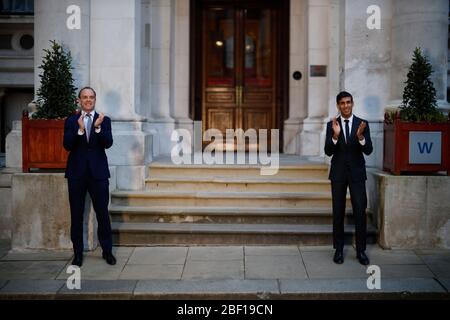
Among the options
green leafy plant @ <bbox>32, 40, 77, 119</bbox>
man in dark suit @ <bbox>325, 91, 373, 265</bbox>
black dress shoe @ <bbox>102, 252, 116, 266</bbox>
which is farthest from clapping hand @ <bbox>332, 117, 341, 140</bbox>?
green leafy plant @ <bbox>32, 40, 77, 119</bbox>

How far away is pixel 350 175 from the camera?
23.8ft

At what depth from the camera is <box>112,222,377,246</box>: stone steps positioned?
8180 mm

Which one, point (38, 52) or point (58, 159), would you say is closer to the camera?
point (58, 159)

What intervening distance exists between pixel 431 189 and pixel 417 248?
2.69 feet

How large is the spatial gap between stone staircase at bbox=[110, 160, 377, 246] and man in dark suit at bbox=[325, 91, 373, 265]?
85 cm

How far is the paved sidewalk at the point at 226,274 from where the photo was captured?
620cm

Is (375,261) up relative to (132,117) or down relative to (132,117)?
down

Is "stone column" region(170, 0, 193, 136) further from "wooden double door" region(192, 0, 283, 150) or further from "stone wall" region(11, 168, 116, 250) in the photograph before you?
"stone wall" region(11, 168, 116, 250)

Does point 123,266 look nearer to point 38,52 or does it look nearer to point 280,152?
point 38,52

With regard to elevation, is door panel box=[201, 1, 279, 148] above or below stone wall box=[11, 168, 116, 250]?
above

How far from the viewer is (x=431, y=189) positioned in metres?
7.87

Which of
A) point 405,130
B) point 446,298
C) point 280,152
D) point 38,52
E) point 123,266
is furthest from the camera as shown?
point 280,152

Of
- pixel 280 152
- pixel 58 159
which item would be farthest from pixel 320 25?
pixel 58 159

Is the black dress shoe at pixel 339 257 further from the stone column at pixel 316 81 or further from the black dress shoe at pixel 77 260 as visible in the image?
the stone column at pixel 316 81
